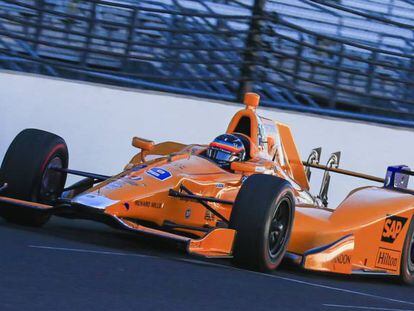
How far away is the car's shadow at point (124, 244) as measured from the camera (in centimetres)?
673

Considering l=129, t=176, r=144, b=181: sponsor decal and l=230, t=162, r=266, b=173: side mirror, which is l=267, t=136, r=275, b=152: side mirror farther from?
l=129, t=176, r=144, b=181: sponsor decal

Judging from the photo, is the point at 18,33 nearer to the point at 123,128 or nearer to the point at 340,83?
the point at 123,128

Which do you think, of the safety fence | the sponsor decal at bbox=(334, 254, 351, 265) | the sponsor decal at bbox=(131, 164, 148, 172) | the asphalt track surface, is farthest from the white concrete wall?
the sponsor decal at bbox=(334, 254, 351, 265)

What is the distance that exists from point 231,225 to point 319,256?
0.74m

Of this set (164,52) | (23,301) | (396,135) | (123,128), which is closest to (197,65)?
(164,52)

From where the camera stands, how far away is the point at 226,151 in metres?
7.54

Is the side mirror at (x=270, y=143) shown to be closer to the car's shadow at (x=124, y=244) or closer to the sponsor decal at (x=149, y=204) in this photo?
the car's shadow at (x=124, y=244)

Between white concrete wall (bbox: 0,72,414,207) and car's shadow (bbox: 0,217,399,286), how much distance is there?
1165mm

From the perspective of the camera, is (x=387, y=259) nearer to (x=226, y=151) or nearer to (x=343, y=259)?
(x=343, y=259)

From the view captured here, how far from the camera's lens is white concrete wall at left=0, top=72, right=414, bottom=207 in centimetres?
901

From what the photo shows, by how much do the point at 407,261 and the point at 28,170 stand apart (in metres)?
2.73

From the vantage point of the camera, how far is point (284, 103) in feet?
32.5

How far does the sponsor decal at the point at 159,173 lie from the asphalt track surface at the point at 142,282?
19.1 inches

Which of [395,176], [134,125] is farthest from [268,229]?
[134,125]
